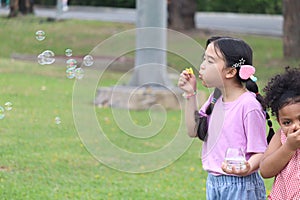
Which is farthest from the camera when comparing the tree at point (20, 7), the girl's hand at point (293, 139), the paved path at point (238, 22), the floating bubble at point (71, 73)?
the tree at point (20, 7)

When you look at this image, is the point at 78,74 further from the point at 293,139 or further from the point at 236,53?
the point at 293,139

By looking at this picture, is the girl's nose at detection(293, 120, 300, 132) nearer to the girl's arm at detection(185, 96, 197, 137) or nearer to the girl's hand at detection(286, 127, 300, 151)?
the girl's hand at detection(286, 127, 300, 151)

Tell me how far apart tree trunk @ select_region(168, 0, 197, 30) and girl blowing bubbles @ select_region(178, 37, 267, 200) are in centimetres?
1908

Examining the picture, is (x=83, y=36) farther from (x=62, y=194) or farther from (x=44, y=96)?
(x=62, y=194)

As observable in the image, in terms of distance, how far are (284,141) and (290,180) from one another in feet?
0.61

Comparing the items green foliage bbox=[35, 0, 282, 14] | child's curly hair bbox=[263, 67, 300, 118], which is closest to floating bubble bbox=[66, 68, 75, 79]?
child's curly hair bbox=[263, 67, 300, 118]

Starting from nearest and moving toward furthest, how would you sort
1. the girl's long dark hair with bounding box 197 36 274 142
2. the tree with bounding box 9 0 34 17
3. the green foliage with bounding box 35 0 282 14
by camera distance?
the girl's long dark hair with bounding box 197 36 274 142
the tree with bounding box 9 0 34 17
the green foliage with bounding box 35 0 282 14

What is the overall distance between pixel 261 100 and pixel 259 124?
0.44 feet

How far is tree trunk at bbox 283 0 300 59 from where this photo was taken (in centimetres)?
1747

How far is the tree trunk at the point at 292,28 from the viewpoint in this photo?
17.5 metres

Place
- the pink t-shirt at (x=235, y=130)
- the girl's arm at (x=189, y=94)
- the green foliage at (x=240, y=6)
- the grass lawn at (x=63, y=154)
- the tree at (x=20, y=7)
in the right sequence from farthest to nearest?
the green foliage at (x=240, y=6) < the tree at (x=20, y=7) < the grass lawn at (x=63, y=154) < the girl's arm at (x=189, y=94) < the pink t-shirt at (x=235, y=130)

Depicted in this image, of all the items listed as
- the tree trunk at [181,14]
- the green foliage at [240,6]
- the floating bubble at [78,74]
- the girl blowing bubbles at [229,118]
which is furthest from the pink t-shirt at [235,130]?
the green foliage at [240,6]

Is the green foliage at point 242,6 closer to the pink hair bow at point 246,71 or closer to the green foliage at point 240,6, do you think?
the green foliage at point 240,6

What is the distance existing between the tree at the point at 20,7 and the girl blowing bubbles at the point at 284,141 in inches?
1009
